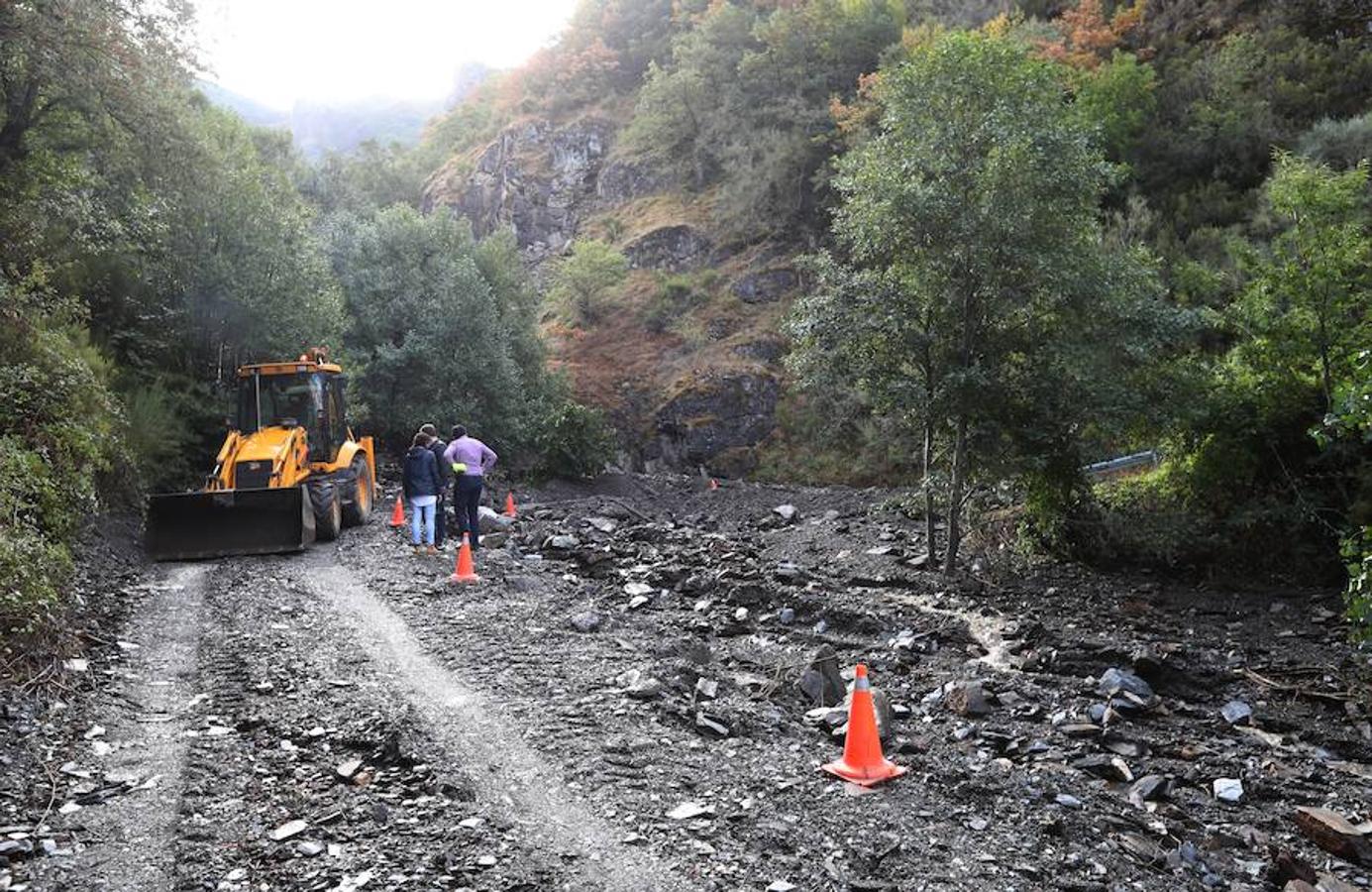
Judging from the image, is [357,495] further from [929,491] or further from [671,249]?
[671,249]

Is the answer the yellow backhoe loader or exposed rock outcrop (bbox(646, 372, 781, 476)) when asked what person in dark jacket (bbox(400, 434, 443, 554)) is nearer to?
the yellow backhoe loader

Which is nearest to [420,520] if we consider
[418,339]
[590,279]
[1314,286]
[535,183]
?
[1314,286]

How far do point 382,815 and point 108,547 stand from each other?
31.9ft

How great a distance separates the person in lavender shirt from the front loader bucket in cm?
228

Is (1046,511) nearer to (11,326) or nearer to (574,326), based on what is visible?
(11,326)

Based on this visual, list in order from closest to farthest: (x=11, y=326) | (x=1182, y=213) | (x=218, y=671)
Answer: (x=218, y=671) → (x=11, y=326) → (x=1182, y=213)

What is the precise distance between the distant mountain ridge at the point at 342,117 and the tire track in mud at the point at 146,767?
128274 mm

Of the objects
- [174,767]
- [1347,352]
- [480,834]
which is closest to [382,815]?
[480,834]

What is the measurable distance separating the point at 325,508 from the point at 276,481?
0.92 meters

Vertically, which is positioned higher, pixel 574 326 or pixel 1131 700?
pixel 574 326

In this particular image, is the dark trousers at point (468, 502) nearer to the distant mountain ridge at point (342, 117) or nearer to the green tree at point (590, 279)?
the green tree at point (590, 279)

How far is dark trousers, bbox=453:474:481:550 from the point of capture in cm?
1277

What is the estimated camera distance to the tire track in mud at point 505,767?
4.18 metres

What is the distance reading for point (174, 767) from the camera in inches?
209
